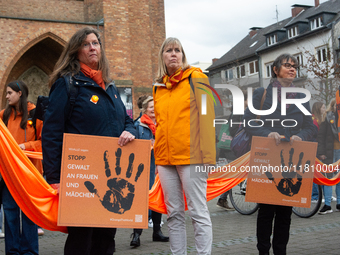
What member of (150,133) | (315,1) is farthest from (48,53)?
(315,1)

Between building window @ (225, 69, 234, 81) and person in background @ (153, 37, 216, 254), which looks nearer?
person in background @ (153, 37, 216, 254)

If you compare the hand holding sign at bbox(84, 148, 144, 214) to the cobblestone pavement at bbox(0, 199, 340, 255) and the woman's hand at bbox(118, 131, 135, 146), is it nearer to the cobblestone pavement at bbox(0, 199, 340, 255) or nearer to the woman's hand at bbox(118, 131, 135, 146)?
the woman's hand at bbox(118, 131, 135, 146)

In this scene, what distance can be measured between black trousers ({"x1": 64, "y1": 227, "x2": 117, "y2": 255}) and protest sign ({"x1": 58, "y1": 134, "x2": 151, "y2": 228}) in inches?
4.4

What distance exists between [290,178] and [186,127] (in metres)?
1.23

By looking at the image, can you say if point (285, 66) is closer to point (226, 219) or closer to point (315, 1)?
point (226, 219)

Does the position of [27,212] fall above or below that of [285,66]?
below

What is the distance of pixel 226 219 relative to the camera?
7.27 meters

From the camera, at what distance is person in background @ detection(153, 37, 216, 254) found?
3.57 metres

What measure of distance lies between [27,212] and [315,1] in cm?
5182

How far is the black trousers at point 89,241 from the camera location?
9.36 ft

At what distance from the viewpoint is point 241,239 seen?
18.1 ft

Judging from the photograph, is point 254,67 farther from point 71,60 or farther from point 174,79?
point 71,60

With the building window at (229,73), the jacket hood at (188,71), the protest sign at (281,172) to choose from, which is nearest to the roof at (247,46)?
the building window at (229,73)

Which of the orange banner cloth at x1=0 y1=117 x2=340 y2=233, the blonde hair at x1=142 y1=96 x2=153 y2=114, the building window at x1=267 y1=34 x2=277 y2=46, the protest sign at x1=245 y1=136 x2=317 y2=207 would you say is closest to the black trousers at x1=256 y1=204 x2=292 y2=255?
the protest sign at x1=245 y1=136 x2=317 y2=207
